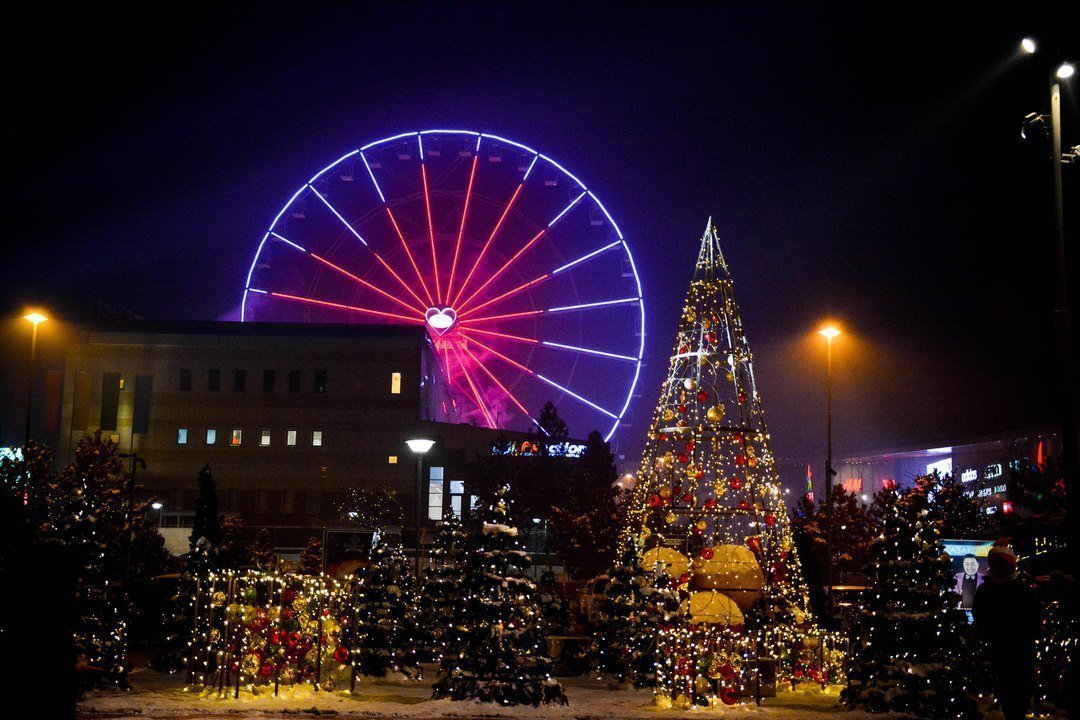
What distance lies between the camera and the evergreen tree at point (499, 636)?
54.5 feet

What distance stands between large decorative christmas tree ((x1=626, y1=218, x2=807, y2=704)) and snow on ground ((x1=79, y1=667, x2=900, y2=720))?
1.94m

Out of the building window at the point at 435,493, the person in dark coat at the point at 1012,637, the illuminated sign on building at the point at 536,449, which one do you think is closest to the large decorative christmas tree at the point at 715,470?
the person in dark coat at the point at 1012,637

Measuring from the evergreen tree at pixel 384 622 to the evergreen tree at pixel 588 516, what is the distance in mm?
19053

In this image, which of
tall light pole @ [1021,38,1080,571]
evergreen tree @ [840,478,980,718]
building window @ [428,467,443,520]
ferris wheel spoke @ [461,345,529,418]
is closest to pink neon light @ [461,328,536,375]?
ferris wheel spoke @ [461,345,529,418]

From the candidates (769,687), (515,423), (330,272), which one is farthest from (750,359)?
(330,272)

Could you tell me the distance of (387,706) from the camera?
16.2 m

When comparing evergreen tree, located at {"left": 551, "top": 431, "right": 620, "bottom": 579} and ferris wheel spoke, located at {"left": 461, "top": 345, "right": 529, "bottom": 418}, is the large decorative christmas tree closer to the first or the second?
evergreen tree, located at {"left": 551, "top": 431, "right": 620, "bottom": 579}

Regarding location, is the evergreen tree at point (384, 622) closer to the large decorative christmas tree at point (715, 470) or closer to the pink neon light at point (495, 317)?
the large decorative christmas tree at point (715, 470)

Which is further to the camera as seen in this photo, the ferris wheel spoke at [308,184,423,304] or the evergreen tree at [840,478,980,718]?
the ferris wheel spoke at [308,184,423,304]

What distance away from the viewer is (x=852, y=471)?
140m

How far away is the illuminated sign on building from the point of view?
6500 centimetres

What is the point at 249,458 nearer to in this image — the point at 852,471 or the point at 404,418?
the point at 404,418

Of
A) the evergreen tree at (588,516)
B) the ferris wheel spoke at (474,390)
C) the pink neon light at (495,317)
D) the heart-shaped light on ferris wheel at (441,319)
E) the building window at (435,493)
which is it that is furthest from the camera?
the building window at (435,493)

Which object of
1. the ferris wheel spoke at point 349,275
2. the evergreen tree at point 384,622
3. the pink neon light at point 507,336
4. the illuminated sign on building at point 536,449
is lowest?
the evergreen tree at point 384,622
